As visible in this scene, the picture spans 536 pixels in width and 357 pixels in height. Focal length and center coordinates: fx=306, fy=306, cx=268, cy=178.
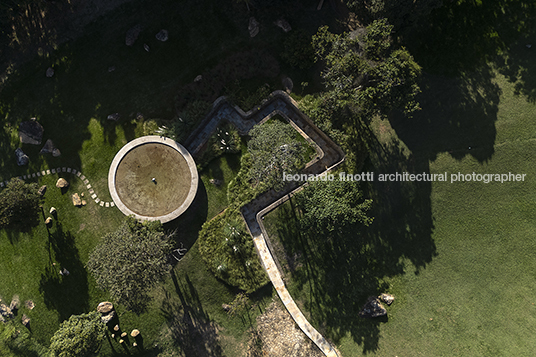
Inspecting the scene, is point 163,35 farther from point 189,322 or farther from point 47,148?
point 189,322

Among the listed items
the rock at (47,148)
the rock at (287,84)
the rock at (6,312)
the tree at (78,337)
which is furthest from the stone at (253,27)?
the rock at (6,312)

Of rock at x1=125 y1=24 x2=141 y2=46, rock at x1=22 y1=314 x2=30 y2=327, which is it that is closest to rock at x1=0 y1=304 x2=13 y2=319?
rock at x1=22 y1=314 x2=30 y2=327

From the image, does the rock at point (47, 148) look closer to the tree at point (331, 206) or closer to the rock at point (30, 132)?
the rock at point (30, 132)

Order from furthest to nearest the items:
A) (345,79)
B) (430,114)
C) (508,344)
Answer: (430,114), (508,344), (345,79)

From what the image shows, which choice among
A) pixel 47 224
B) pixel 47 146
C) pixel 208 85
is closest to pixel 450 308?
pixel 208 85

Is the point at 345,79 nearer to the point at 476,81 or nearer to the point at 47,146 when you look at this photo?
the point at 476,81

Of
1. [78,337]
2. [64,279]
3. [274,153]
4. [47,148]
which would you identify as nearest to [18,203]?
[47,148]
